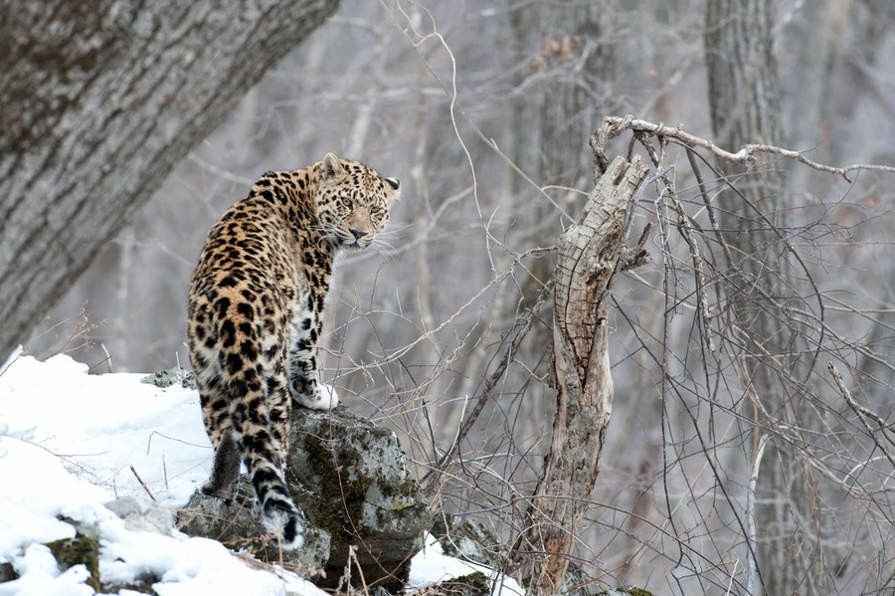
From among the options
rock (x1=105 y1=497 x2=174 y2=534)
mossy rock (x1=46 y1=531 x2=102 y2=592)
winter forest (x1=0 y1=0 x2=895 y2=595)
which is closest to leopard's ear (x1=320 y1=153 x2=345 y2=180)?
winter forest (x1=0 y1=0 x2=895 y2=595)

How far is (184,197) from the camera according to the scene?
23.6 metres

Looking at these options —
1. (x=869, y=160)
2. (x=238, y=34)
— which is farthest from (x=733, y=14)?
(x=869, y=160)

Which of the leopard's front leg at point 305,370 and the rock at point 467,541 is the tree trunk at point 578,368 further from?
the leopard's front leg at point 305,370

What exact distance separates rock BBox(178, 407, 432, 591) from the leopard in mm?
309

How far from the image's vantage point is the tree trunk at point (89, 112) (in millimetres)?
2818

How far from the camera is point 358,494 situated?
5.46m

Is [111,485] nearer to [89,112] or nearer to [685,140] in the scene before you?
[89,112]

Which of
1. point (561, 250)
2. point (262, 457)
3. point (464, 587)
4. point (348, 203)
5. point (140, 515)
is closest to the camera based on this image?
point (140, 515)

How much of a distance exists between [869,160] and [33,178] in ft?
72.8

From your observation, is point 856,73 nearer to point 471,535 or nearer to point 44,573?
point 471,535

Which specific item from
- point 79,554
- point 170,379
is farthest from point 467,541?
point 79,554

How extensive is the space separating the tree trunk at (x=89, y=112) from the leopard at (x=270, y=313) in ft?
6.10

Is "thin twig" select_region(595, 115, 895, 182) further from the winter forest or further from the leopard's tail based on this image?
the leopard's tail

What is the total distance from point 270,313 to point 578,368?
1454mm
